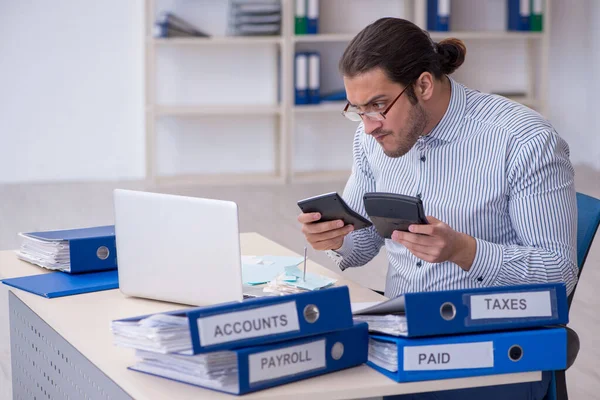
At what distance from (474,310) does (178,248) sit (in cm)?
67

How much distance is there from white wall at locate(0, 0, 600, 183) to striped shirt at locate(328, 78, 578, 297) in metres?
4.65

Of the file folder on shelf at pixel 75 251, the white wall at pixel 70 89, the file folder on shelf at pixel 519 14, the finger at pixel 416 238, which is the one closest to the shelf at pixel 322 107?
the white wall at pixel 70 89

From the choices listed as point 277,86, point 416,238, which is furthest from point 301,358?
point 277,86

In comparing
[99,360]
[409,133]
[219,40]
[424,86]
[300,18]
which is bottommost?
[99,360]

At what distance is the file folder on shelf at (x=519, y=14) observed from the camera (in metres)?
6.84

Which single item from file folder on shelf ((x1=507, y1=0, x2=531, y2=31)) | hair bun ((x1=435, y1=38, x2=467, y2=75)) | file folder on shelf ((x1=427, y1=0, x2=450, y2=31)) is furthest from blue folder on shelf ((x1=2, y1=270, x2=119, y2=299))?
file folder on shelf ((x1=507, y1=0, x2=531, y2=31))

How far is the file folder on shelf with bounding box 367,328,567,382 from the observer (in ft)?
4.99

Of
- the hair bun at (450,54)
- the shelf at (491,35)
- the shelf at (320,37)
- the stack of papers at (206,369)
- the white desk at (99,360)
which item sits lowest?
the white desk at (99,360)

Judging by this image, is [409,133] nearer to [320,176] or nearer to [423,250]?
[423,250]

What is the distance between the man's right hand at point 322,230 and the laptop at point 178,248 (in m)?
0.33

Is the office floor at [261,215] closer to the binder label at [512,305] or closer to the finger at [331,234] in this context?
the finger at [331,234]

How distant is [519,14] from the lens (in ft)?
22.5

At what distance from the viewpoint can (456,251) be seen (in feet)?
6.42

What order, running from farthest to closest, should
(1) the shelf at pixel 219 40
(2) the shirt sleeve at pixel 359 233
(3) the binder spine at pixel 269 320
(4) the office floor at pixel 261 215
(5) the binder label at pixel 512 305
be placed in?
(1) the shelf at pixel 219 40 < (4) the office floor at pixel 261 215 < (2) the shirt sleeve at pixel 359 233 < (5) the binder label at pixel 512 305 < (3) the binder spine at pixel 269 320
